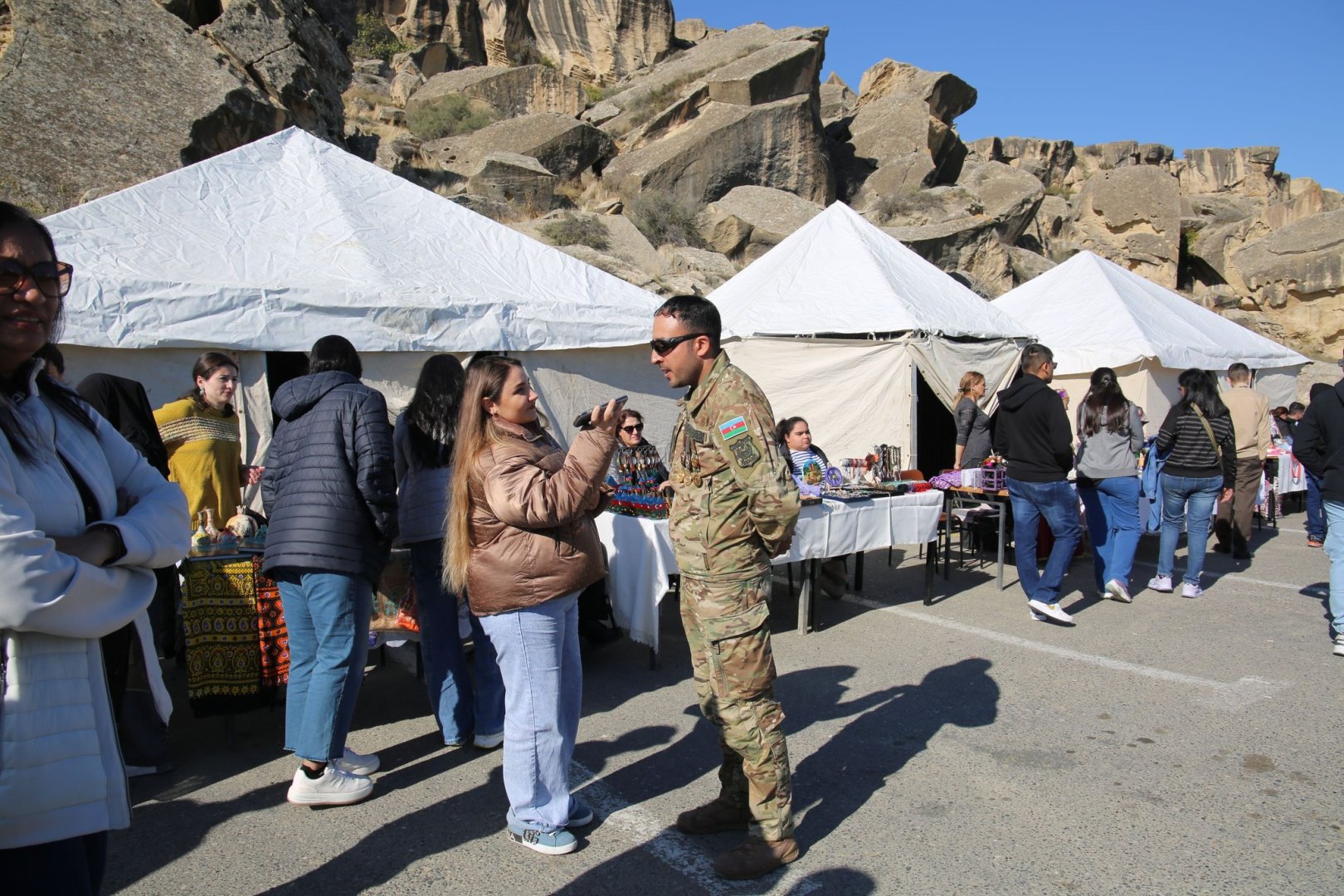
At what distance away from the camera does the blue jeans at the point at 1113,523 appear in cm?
653

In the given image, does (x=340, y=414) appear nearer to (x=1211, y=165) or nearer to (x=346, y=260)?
(x=346, y=260)

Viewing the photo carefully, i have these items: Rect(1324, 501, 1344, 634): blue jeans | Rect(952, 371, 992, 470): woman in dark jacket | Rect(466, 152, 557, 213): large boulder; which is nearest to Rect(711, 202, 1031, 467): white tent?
Rect(952, 371, 992, 470): woman in dark jacket

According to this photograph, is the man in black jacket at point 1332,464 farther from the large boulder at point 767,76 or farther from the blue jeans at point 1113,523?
the large boulder at point 767,76

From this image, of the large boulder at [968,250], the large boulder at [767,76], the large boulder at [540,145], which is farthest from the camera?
the large boulder at [767,76]

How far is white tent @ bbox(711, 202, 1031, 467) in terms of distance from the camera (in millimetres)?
9633

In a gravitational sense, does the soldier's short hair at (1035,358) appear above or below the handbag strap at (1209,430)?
above

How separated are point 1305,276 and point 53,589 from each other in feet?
108

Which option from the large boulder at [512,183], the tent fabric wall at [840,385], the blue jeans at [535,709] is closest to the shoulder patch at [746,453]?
the blue jeans at [535,709]

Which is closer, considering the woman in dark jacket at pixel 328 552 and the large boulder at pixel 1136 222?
the woman in dark jacket at pixel 328 552

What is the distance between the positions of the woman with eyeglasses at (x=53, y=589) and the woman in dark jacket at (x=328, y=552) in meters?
1.66

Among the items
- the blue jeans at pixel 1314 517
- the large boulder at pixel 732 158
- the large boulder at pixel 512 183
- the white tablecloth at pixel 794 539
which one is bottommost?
the blue jeans at pixel 1314 517

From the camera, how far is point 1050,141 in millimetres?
54344

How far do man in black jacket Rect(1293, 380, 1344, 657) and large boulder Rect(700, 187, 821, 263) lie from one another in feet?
60.2

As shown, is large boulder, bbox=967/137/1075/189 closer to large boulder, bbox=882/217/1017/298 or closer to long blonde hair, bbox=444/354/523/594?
large boulder, bbox=882/217/1017/298
